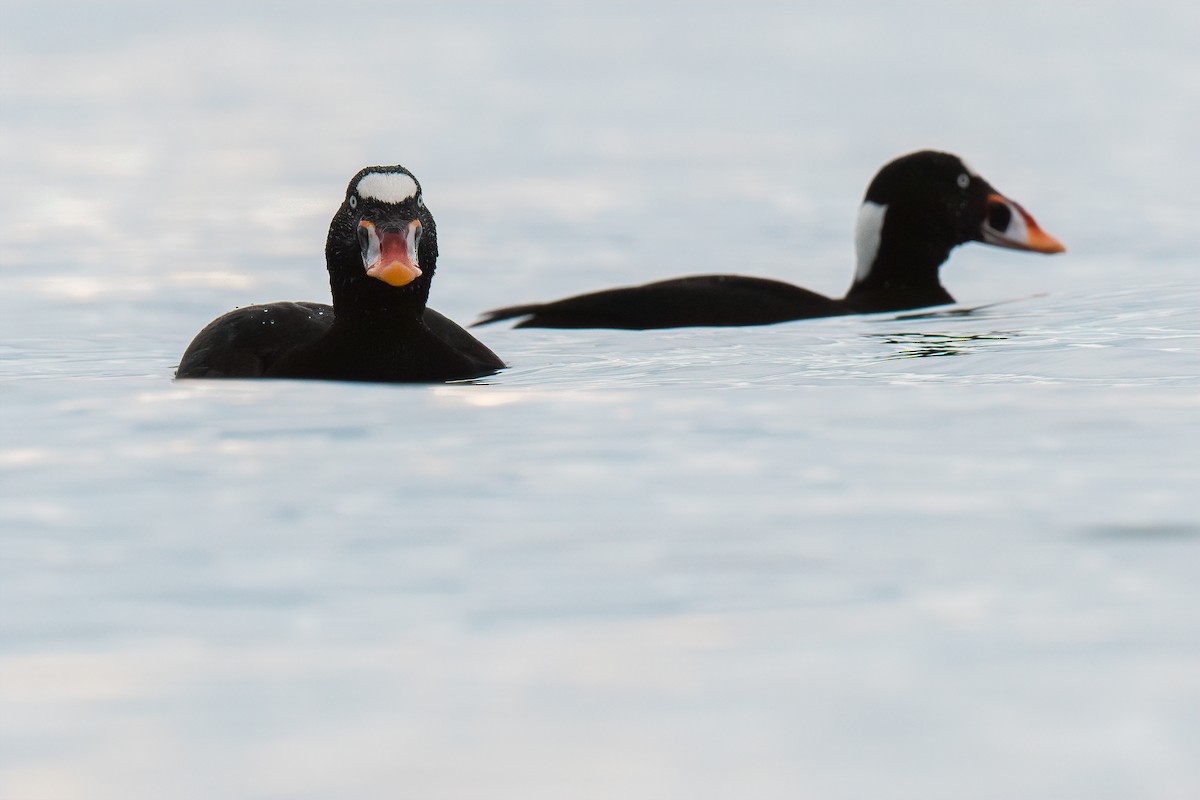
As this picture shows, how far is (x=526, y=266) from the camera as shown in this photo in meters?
11.3

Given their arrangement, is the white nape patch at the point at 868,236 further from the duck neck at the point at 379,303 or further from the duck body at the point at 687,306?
the duck neck at the point at 379,303

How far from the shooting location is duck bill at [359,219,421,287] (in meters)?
5.84

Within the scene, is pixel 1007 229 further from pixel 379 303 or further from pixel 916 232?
pixel 379 303

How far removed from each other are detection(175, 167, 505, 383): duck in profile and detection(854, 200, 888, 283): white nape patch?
3435 millimetres

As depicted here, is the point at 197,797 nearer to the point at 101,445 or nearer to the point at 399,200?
the point at 101,445

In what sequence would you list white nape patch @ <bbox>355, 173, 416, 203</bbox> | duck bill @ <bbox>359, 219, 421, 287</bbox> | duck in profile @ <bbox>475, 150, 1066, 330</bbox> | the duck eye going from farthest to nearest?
the duck eye < duck in profile @ <bbox>475, 150, 1066, 330</bbox> < white nape patch @ <bbox>355, 173, 416, 203</bbox> < duck bill @ <bbox>359, 219, 421, 287</bbox>

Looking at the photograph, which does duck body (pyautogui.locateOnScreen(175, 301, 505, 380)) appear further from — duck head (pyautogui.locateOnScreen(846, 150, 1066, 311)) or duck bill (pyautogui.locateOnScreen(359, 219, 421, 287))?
duck head (pyautogui.locateOnScreen(846, 150, 1066, 311))

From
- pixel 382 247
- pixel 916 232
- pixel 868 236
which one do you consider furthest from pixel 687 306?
pixel 382 247

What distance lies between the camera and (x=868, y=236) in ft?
30.4

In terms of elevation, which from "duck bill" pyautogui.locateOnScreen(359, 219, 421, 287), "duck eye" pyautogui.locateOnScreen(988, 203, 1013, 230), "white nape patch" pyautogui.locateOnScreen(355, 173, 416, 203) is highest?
"white nape patch" pyautogui.locateOnScreen(355, 173, 416, 203)

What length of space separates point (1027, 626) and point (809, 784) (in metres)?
0.77

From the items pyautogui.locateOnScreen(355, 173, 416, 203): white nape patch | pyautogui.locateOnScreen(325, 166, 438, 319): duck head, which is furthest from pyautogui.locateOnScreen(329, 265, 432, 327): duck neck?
pyautogui.locateOnScreen(355, 173, 416, 203): white nape patch

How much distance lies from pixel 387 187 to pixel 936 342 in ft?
7.11

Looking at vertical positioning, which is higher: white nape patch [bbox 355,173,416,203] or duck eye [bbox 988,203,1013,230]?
white nape patch [bbox 355,173,416,203]
